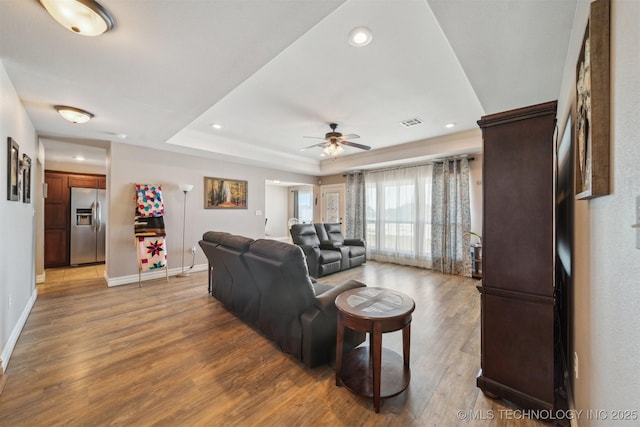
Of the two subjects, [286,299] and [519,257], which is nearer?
[519,257]

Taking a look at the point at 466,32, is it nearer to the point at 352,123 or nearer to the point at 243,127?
the point at 352,123

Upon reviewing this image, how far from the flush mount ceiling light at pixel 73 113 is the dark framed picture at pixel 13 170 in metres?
0.58

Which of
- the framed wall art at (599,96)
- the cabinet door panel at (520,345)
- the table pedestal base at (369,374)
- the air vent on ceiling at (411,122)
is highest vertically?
the air vent on ceiling at (411,122)

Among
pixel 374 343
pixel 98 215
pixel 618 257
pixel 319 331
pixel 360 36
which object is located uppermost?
pixel 360 36

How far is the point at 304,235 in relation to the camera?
17.4 ft

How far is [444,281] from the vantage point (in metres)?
4.52

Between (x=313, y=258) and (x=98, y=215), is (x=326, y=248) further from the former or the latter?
(x=98, y=215)

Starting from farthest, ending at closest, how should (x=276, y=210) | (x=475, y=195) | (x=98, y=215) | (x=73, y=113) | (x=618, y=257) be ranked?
(x=276, y=210), (x=98, y=215), (x=475, y=195), (x=73, y=113), (x=618, y=257)

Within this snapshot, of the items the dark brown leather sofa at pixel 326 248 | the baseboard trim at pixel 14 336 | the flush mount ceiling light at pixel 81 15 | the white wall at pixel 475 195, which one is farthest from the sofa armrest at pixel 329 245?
the flush mount ceiling light at pixel 81 15

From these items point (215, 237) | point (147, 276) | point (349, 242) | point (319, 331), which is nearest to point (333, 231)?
point (349, 242)

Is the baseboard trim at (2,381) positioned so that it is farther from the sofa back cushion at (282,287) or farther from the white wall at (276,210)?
the white wall at (276,210)

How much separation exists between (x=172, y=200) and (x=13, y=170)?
2.52 m

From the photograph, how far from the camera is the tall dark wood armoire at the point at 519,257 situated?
154 cm

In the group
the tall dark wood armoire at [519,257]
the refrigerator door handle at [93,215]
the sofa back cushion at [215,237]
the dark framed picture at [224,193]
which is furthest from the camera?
the refrigerator door handle at [93,215]
